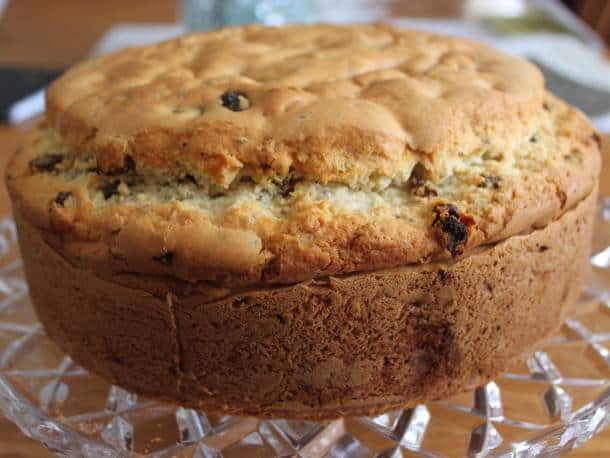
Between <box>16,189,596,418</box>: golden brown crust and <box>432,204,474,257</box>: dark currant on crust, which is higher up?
<box>432,204,474,257</box>: dark currant on crust

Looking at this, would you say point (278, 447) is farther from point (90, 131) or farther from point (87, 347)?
point (90, 131)

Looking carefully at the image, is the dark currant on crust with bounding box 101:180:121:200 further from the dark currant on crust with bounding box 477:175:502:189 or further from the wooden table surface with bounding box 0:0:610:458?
the wooden table surface with bounding box 0:0:610:458

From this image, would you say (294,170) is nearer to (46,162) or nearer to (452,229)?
(452,229)

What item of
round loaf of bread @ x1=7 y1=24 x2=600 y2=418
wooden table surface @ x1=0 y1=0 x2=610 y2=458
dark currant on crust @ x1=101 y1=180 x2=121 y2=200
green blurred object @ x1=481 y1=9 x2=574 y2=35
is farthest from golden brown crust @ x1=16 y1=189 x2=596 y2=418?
green blurred object @ x1=481 y1=9 x2=574 y2=35

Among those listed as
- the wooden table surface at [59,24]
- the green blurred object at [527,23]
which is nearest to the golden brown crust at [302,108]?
the wooden table surface at [59,24]

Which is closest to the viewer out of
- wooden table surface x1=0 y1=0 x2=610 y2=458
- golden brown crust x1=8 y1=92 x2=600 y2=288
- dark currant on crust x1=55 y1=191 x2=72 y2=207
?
golden brown crust x1=8 y1=92 x2=600 y2=288

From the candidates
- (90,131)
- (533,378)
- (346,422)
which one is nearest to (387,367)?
(346,422)

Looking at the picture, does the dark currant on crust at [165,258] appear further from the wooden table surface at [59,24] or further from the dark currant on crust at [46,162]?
the wooden table surface at [59,24]
